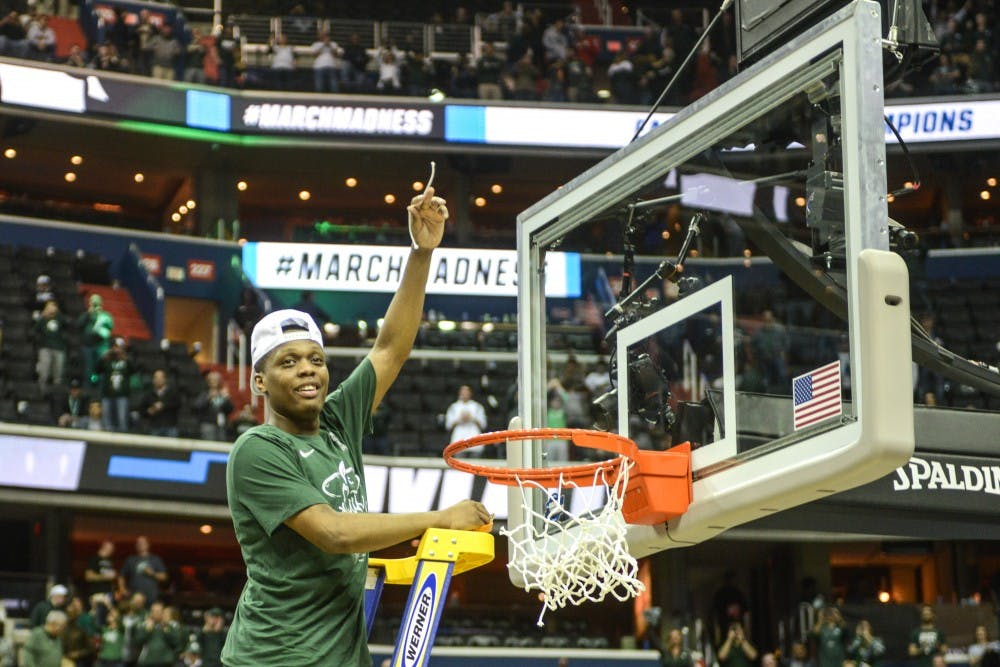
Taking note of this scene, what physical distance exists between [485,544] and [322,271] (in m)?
19.5

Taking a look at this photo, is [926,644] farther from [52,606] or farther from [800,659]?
[52,606]

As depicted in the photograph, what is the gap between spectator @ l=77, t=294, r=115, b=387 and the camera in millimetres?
18234

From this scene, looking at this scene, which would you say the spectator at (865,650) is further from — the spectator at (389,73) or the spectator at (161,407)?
the spectator at (389,73)

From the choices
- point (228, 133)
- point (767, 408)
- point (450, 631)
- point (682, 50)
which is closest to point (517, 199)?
point (682, 50)

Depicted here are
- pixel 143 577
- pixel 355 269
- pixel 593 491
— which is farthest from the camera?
pixel 355 269

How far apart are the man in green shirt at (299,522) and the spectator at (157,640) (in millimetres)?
11146

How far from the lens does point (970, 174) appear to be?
26141 mm

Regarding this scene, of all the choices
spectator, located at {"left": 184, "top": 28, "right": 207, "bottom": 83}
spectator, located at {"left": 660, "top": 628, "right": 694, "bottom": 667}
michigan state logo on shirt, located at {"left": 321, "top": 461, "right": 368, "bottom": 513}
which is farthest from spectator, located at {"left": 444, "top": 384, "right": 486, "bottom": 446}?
michigan state logo on shirt, located at {"left": 321, "top": 461, "right": 368, "bottom": 513}

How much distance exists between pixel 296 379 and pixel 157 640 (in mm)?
11393

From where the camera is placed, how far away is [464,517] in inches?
152

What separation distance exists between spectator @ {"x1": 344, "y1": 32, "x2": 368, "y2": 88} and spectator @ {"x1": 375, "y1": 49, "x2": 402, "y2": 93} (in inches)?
10.4

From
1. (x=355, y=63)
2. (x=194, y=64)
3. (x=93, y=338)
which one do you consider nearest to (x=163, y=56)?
(x=194, y=64)

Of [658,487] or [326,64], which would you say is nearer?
[658,487]

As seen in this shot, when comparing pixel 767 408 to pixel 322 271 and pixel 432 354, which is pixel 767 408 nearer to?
pixel 432 354
